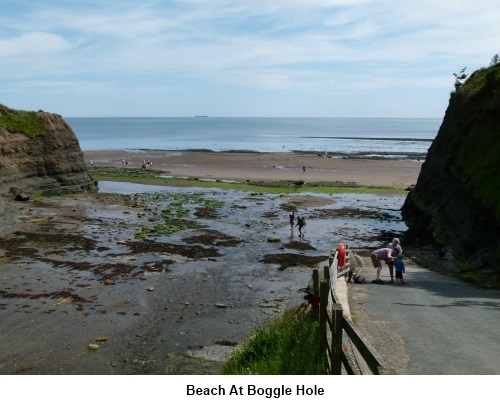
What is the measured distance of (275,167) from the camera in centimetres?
8169

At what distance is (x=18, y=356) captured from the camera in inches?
574

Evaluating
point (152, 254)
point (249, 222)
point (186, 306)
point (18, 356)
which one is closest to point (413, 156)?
point (249, 222)

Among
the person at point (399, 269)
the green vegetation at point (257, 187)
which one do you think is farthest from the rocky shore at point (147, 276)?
the green vegetation at point (257, 187)

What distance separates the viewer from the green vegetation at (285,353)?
9438mm

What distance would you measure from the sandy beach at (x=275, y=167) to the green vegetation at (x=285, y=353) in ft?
172

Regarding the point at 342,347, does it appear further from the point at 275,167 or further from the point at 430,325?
the point at 275,167

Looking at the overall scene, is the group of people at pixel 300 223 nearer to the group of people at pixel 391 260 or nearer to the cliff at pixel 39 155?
the group of people at pixel 391 260

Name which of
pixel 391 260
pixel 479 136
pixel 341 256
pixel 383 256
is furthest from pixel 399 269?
pixel 479 136

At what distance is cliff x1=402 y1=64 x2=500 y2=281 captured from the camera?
23.8 metres

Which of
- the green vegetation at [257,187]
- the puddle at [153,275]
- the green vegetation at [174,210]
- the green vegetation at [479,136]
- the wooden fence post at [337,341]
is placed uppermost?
the green vegetation at [479,136]

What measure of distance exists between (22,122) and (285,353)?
44782 millimetres

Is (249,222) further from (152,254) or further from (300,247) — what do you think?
(152,254)

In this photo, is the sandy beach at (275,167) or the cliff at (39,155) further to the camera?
the sandy beach at (275,167)

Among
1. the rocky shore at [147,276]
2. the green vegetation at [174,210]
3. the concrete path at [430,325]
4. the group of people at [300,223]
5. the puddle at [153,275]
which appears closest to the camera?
the concrete path at [430,325]
